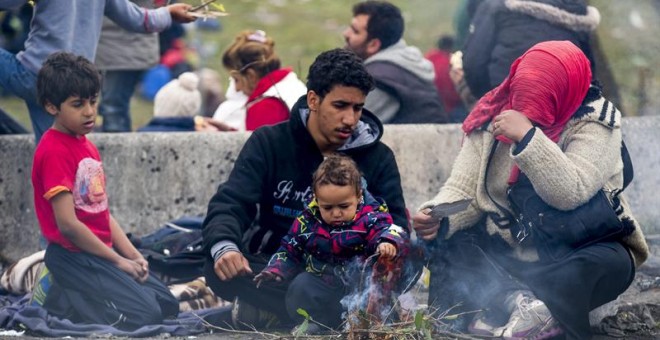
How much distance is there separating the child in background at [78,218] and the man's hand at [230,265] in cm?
51

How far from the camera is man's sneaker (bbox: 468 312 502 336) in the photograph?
5.60m

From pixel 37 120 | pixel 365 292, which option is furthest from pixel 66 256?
pixel 365 292

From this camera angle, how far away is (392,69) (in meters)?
7.86

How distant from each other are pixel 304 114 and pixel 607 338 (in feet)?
5.39

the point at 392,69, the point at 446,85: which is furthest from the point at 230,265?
the point at 446,85

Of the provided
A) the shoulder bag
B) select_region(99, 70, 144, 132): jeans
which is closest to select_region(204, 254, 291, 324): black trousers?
the shoulder bag

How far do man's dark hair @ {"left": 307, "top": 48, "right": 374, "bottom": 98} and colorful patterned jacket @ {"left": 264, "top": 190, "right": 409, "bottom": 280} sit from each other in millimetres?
481

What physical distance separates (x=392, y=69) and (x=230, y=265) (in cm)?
262

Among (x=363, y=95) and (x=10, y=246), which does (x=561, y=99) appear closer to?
(x=363, y=95)

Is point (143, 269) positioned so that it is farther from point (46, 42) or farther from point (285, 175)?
point (46, 42)

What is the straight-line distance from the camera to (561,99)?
5.51m

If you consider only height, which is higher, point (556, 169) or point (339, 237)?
point (556, 169)

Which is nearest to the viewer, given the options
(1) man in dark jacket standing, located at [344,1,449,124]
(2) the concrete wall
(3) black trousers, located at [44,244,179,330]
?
(3) black trousers, located at [44,244,179,330]

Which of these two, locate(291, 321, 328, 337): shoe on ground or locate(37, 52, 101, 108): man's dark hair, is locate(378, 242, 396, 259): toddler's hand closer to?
locate(291, 321, 328, 337): shoe on ground
